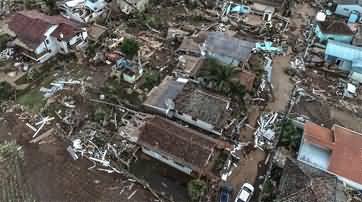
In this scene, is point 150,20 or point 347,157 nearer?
point 347,157

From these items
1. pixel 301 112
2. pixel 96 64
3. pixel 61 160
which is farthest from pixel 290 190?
pixel 96 64

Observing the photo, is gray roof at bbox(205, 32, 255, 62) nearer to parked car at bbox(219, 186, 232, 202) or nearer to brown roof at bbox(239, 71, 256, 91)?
brown roof at bbox(239, 71, 256, 91)

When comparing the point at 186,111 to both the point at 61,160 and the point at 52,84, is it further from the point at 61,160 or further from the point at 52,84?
the point at 52,84

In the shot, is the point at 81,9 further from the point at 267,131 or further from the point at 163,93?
the point at 267,131

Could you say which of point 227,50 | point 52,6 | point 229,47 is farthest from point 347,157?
point 52,6

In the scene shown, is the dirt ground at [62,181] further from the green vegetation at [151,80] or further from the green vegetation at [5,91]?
the green vegetation at [151,80]

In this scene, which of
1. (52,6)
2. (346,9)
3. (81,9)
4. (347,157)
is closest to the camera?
(347,157)

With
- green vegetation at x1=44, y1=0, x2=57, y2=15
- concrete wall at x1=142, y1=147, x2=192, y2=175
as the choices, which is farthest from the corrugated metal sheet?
green vegetation at x1=44, y1=0, x2=57, y2=15

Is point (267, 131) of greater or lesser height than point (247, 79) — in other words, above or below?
below
